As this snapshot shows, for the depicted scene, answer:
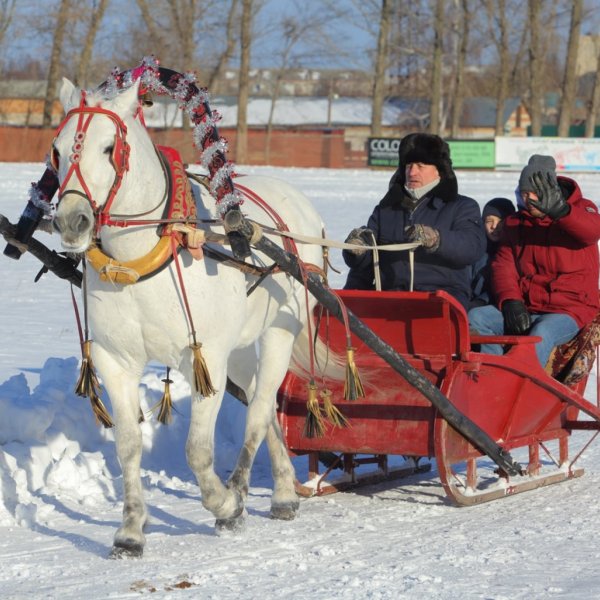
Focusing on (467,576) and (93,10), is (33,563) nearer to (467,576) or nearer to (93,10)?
(467,576)

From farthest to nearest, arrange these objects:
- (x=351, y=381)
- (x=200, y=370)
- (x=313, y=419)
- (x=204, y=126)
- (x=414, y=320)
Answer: (x=414, y=320) < (x=313, y=419) < (x=351, y=381) < (x=204, y=126) < (x=200, y=370)

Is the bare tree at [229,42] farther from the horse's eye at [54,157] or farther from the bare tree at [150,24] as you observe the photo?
the horse's eye at [54,157]

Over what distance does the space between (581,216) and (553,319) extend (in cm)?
55

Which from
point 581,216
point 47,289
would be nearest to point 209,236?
point 581,216

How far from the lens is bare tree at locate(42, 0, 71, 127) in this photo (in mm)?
44062

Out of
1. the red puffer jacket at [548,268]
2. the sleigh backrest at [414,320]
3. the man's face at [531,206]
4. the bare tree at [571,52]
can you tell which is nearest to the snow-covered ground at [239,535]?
the sleigh backrest at [414,320]

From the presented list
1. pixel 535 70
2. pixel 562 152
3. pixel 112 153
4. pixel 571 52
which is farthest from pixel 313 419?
pixel 535 70

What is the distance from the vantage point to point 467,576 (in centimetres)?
447

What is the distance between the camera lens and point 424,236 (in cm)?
585

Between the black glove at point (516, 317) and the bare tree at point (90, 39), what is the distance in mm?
37141

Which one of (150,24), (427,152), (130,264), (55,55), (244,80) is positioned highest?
(150,24)

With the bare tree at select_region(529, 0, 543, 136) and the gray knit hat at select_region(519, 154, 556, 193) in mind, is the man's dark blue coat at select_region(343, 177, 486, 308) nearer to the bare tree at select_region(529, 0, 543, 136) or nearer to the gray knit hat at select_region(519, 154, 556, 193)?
the gray knit hat at select_region(519, 154, 556, 193)

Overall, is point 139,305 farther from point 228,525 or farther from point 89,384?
point 228,525

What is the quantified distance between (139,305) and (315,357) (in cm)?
152
